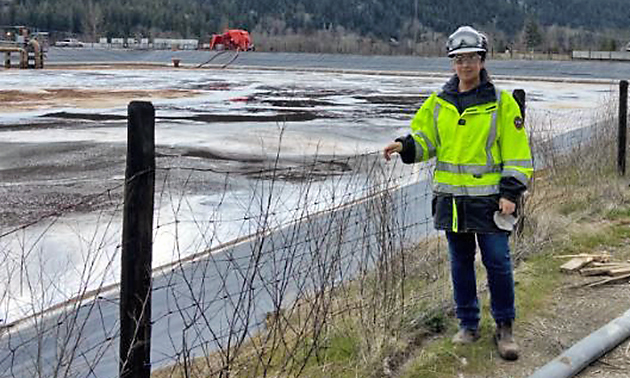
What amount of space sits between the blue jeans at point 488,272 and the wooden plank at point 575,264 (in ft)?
6.81

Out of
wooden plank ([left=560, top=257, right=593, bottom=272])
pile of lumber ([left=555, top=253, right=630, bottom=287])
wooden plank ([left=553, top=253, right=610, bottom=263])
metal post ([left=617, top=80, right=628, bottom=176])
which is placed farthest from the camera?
metal post ([left=617, top=80, right=628, bottom=176])

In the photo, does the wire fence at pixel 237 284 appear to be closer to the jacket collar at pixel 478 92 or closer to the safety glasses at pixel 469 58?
the jacket collar at pixel 478 92

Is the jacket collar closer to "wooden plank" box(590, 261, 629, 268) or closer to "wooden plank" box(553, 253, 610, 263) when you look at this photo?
"wooden plank" box(590, 261, 629, 268)

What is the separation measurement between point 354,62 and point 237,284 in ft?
194

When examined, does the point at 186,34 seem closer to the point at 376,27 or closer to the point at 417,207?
the point at 376,27

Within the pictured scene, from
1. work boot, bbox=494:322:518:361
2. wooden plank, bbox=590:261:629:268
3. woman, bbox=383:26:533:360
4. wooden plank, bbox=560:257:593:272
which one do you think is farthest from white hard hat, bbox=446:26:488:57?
wooden plank, bbox=590:261:629:268

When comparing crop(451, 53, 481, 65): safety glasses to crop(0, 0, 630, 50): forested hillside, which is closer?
crop(451, 53, 481, 65): safety glasses

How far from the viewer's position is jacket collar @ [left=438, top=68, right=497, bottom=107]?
4.97 metres

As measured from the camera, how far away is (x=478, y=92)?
4992mm

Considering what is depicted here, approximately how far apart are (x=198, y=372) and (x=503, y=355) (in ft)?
6.27

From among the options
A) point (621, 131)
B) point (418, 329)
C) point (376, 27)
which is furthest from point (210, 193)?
point (376, 27)

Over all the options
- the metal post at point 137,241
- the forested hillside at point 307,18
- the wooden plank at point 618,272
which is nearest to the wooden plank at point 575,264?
the wooden plank at point 618,272

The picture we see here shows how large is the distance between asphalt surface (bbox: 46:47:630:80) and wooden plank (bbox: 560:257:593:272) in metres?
43.3

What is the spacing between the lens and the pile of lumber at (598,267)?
7066mm
